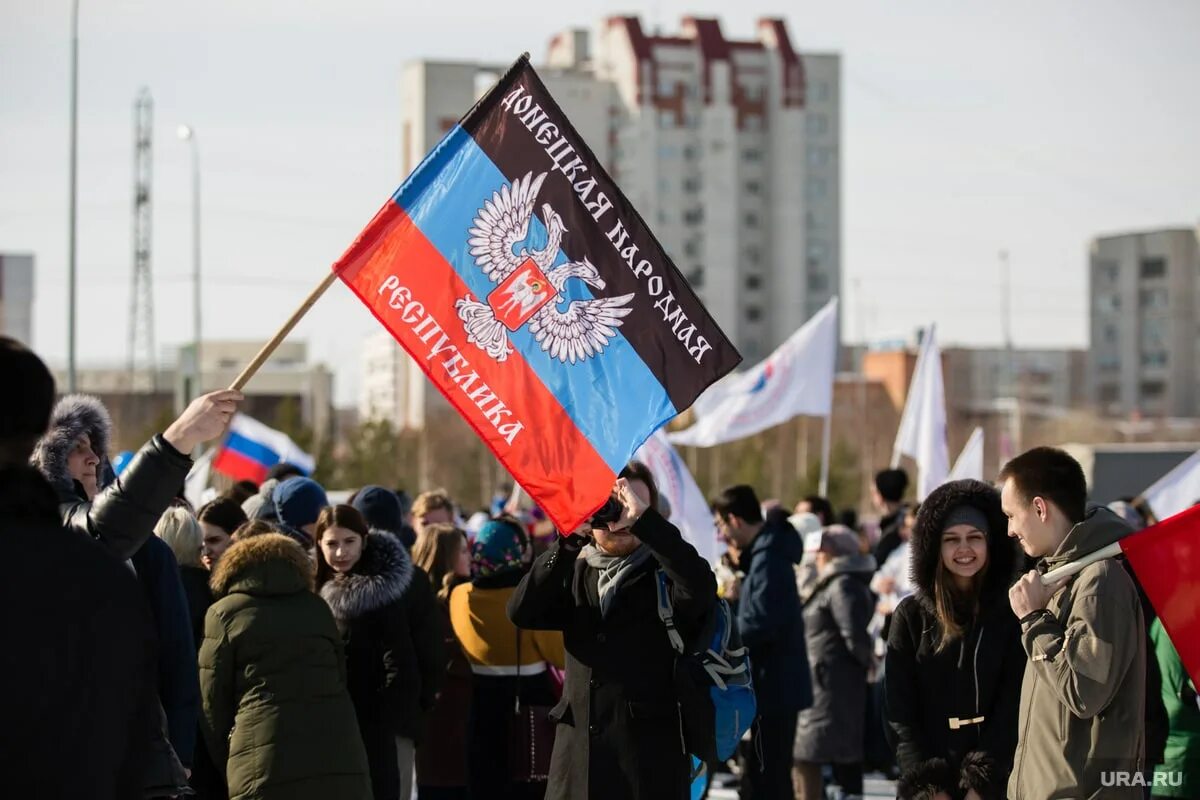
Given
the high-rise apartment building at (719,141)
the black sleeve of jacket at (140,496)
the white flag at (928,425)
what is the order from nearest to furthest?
1. the black sleeve of jacket at (140,496)
2. the white flag at (928,425)
3. the high-rise apartment building at (719,141)

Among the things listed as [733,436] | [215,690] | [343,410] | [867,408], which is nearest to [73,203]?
[733,436]

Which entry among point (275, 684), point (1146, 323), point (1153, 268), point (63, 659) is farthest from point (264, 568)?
point (1153, 268)

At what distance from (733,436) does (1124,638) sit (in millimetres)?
12039

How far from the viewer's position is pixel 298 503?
874 cm

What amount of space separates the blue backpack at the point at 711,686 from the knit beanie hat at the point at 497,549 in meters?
2.08

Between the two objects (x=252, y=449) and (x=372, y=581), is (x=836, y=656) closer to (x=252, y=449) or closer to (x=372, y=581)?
(x=372, y=581)

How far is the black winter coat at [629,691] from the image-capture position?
6.17 meters

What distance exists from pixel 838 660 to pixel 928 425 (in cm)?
618

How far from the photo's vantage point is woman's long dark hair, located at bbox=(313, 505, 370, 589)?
7633 mm

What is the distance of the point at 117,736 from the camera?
321 centimetres

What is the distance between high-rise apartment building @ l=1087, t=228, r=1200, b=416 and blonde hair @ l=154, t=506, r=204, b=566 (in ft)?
427

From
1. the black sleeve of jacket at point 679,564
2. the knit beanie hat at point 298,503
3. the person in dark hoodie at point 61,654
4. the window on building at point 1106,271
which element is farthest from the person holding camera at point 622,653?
the window on building at point 1106,271

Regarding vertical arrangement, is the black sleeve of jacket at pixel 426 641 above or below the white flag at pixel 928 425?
below

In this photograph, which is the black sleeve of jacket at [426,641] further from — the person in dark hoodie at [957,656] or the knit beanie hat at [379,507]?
the person in dark hoodie at [957,656]
